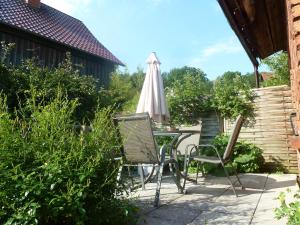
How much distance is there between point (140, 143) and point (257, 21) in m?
2.30

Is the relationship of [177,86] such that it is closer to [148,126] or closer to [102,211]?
[148,126]

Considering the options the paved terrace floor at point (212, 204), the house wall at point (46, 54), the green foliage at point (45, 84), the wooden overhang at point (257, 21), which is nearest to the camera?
the paved terrace floor at point (212, 204)

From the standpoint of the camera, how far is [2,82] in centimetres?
673

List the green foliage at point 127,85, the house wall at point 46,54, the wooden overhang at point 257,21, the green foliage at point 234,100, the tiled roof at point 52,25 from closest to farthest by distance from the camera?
the wooden overhang at point 257,21
the green foliage at point 234,100
the house wall at point 46,54
the tiled roof at point 52,25
the green foliage at point 127,85

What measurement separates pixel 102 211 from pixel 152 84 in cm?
397

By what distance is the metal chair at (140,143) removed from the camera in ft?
11.6

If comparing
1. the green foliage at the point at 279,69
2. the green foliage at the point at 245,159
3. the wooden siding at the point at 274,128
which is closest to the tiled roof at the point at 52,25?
the green foliage at the point at 279,69

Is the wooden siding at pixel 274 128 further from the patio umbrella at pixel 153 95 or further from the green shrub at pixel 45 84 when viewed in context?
the green shrub at pixel 45 84

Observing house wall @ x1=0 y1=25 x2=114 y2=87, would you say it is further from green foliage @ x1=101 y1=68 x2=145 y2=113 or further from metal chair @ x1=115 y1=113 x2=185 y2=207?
metal chair @ x1=115 y1=113 x2=185 y2=207

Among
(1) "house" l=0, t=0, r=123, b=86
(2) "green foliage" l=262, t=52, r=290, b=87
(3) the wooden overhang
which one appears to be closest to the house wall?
(1) "house" l=0, t=0, r=123, b=86

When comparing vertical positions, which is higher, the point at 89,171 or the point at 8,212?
the point at 89,171

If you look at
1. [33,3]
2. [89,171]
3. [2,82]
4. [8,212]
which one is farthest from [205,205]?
[33,3]

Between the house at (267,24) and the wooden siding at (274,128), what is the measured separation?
1.41 meters

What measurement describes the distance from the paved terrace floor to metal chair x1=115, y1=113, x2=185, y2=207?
30 centimetres
